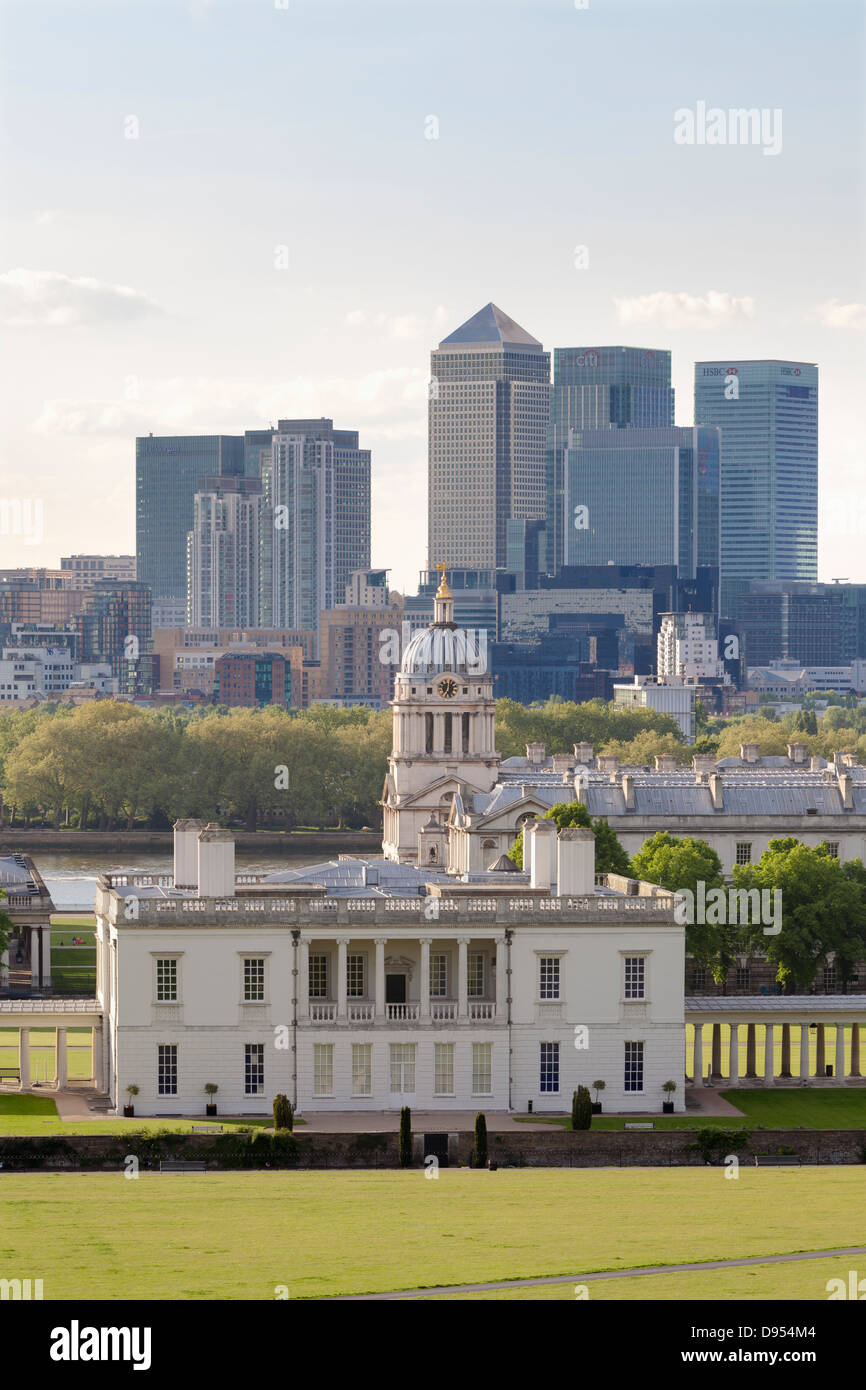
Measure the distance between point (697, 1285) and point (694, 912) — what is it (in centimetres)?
4727

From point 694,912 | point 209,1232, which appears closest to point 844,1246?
point 209,1232

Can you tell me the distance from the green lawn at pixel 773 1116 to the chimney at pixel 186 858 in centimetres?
1226

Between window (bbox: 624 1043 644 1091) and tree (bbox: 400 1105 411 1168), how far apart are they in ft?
38.7

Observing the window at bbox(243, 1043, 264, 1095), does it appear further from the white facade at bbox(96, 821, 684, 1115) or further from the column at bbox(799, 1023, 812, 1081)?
the column at bbox(799, 1023, 812, 1081)

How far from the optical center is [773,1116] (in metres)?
73.7

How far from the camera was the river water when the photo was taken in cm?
15150

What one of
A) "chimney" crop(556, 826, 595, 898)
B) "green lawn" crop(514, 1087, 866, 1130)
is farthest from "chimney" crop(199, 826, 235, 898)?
"green lawn" crop(514, 1087, 866, 1130)

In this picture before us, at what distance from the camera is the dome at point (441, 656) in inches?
5591

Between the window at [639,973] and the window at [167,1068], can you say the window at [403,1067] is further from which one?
the window at [639,973]

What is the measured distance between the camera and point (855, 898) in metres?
95.4

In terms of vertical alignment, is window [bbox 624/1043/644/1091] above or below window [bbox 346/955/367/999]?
below

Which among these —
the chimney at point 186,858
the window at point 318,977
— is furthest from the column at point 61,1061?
the window at point 318,977
